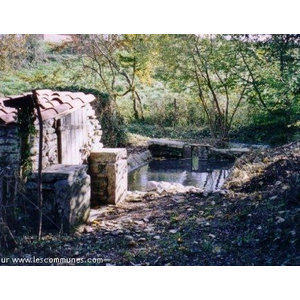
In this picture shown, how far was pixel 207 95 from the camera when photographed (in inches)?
336

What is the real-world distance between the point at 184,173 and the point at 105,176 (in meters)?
3.49

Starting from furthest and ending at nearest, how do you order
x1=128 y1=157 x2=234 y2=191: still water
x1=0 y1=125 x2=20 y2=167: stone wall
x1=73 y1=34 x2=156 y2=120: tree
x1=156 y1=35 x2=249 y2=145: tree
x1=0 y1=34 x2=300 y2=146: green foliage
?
x1=128 y1=157 x2=234 y2=191: still water < x1=156 y1=35 x2=249 y2=145: tree < x1=73 y1=34 x2=156 y2=120: tree < x1=0 y1=34 x2=300 y2=146: green foliage < x1=0 y1=125 x2=20 y2=167: stone wall

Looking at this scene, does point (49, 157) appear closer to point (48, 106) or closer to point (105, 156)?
point (48, 106)

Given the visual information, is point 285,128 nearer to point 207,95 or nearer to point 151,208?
point 207,95

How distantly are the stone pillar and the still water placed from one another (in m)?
1.89

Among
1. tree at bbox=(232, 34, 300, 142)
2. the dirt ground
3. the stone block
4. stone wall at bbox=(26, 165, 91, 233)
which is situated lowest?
the dirt ground

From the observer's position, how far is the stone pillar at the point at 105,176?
20.0ft

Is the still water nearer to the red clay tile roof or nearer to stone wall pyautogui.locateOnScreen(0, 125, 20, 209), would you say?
the red clay tile roof

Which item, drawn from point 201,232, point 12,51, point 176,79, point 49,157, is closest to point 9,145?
point 49,157

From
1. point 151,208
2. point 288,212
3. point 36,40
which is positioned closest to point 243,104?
point 151,208

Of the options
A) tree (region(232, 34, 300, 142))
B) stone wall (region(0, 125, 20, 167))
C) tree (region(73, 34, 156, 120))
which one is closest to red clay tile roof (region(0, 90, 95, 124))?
stone wall (region(0, 125, 20, 167))

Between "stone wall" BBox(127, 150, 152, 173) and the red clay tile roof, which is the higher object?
the red clay tile roof

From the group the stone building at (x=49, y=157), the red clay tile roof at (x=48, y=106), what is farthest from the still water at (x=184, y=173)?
the red clay tile roof at (x=48, y=106)

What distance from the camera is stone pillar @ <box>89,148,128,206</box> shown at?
6.08 m
